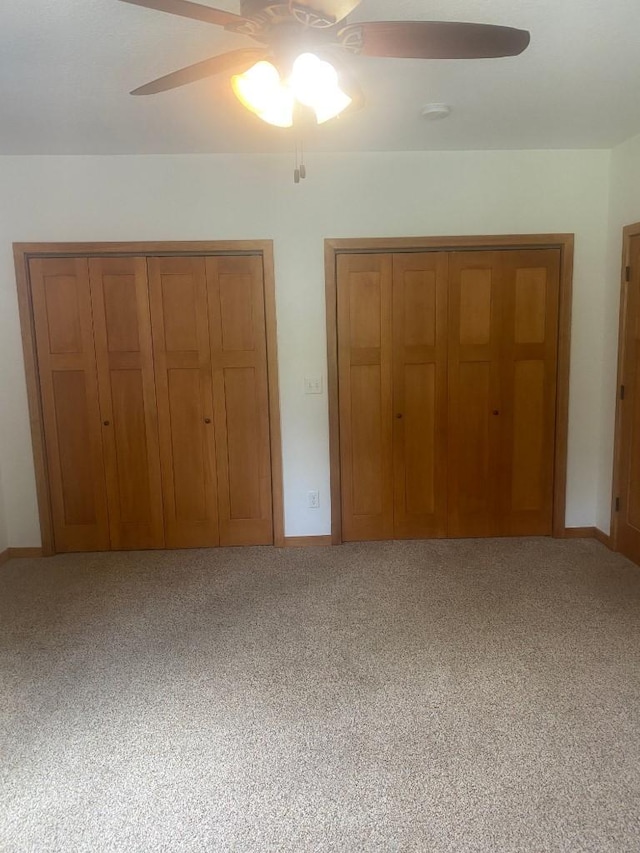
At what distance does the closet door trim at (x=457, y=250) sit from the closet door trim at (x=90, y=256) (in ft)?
1.21

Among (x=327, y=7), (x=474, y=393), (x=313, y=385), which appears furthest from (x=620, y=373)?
(x=327, y=7)

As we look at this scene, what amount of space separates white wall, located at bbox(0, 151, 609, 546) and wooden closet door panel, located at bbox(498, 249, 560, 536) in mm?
197

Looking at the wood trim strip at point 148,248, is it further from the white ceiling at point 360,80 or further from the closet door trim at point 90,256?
the white ceiling at point 360,80

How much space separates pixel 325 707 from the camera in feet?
A: 7.20

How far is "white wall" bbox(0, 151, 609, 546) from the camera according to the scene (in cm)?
345

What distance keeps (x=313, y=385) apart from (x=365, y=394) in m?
0.36

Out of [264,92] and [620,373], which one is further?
[620,373]

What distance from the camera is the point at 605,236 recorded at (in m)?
3.59

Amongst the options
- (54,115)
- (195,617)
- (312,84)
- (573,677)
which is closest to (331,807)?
(573,677)

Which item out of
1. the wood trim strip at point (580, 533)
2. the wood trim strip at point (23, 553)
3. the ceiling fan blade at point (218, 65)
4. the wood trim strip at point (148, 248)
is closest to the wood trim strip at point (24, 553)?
the wood trim strip at point (23, 553)

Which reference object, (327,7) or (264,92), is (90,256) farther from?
(327,7)

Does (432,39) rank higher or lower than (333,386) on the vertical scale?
higher

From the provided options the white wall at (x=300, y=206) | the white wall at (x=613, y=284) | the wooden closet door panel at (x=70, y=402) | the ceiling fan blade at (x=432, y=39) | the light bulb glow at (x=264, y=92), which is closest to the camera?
the ceiling fan blade at (x=432, y=39)

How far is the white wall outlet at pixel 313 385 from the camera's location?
3686mm
